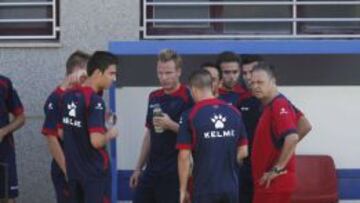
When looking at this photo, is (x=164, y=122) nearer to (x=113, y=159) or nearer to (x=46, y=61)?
(x=113, y=159)

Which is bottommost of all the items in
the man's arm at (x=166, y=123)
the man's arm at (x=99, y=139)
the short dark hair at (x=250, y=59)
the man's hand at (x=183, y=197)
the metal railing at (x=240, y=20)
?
the man's hand at (x=183, y=197)

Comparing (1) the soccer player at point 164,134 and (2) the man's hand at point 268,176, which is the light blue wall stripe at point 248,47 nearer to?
(1) the soccer player at point 164,134

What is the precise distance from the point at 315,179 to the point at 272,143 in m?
1.42

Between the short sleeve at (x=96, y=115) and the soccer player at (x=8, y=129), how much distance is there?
155 centimetres

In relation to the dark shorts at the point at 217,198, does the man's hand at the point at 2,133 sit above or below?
above

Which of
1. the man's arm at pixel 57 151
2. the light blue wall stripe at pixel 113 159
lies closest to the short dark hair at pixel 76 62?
the light blue wall stripe at pixel 113 159

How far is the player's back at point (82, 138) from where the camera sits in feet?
20.6

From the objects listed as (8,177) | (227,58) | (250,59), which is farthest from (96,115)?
(8,177)

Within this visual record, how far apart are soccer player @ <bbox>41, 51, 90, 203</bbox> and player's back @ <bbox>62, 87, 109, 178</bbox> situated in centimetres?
43

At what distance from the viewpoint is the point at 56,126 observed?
6.93 meters

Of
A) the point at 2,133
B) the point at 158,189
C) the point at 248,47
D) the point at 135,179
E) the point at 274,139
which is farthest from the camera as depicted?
the point at 2,133

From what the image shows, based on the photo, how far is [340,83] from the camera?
766 centimetres

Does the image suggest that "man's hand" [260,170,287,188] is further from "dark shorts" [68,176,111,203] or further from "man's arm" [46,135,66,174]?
"man's arm" [46,135,66,174]

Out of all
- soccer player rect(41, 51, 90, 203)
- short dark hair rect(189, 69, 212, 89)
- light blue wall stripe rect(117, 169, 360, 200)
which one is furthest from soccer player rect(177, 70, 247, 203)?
light blue wall stripe rect(117, 169, 360, 200)
